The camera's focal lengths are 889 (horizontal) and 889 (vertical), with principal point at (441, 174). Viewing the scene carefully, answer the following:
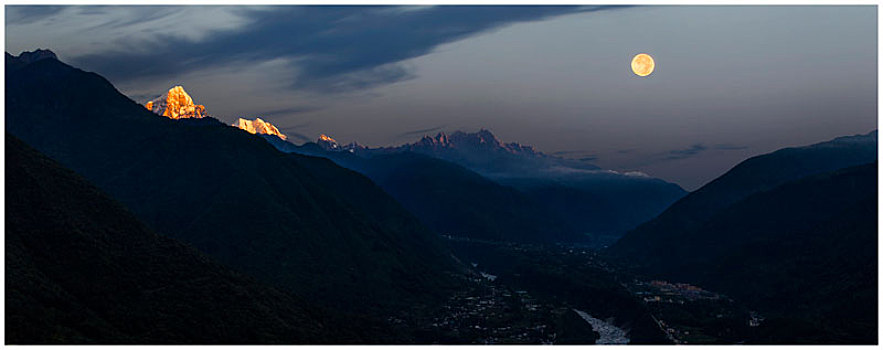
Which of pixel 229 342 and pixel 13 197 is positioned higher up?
pixel 13 197

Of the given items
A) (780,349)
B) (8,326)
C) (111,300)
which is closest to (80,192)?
(111,300)

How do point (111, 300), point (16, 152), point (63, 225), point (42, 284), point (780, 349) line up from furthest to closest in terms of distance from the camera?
point (16, 152) → point (63, 225) → point (111, 300) → point (42, 284) → point (780, 349)

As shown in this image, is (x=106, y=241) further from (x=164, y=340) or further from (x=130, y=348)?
(x=130, y=348)

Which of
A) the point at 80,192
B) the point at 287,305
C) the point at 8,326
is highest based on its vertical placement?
the point at 80,192

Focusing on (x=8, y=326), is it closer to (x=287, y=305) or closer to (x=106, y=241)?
(x=106, y=241)

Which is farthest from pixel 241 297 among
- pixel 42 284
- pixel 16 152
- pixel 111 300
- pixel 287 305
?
pixel 16 152

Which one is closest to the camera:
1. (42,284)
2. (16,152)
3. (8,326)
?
(8,326)

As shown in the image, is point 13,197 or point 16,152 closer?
point 13,197
